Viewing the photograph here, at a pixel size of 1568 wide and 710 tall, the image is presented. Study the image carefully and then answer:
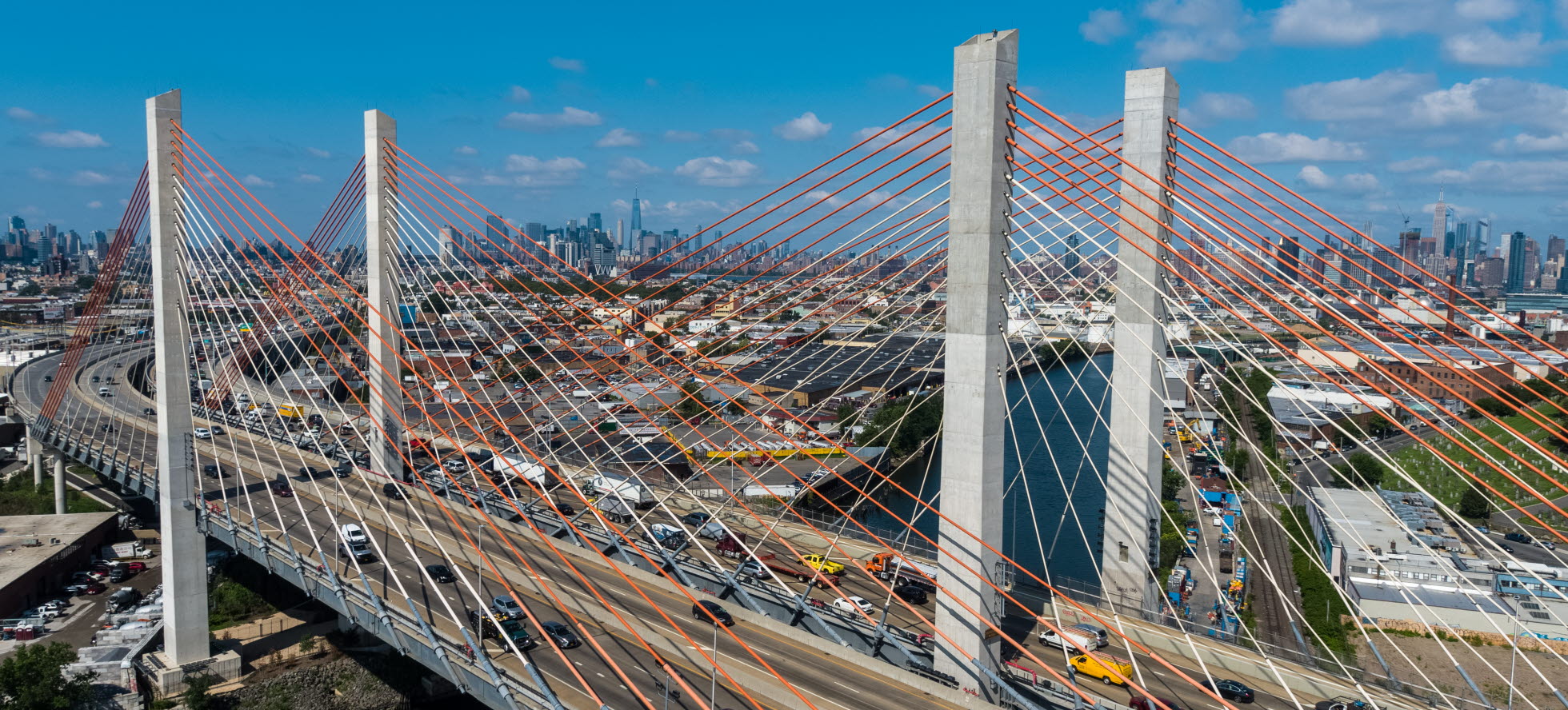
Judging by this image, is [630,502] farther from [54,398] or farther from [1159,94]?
[54,398]

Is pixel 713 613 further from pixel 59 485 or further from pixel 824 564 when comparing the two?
pixel 59 485

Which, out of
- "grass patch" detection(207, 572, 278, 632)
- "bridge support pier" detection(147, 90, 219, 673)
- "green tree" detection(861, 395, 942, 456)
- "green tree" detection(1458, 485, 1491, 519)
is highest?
"bridge support pier" detection(147, 90, 219, 673)

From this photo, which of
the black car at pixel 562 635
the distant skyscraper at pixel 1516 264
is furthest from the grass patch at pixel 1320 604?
the distant skyscraper at pixel 1516 264

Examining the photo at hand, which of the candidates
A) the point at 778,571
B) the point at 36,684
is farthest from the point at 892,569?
the point at 36,684

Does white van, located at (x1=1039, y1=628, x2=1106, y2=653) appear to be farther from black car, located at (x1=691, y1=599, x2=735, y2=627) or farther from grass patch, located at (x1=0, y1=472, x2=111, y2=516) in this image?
grass patch, located at (x1=0, y1=472, x2=111, y2=516)

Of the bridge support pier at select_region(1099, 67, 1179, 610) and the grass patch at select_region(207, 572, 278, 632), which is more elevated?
the bridge support pier at select_region(1099, 67, 1179, 610)

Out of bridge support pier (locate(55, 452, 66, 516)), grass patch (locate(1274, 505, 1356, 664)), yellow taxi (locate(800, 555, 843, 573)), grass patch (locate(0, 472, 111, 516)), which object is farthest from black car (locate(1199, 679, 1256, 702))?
grass patch (locate(0, 472, 111, 516))

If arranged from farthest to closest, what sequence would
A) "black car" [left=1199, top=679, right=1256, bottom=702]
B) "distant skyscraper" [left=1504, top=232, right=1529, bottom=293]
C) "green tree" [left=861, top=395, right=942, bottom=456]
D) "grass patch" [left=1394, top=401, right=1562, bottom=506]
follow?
"distant skyscraper" [left=1504, top=232, right=1529, bottom=293] → "green tree" [left=861, top=395, right=942, bottom=456] → "grass patch" [left=1394, top=401, right=1562, bottom=506] → "black car" [left=1199, top=679, right=1256, bottom=702]
